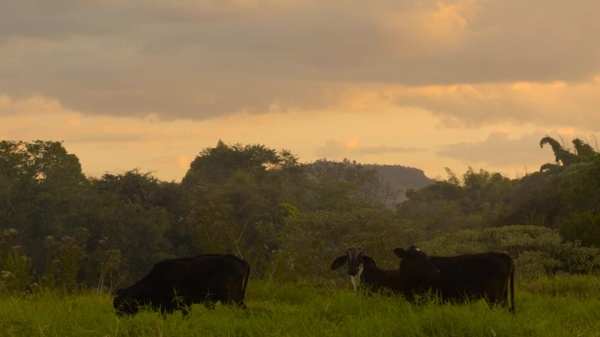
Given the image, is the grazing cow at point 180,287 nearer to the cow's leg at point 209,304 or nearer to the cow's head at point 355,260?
the cow's leg at point 209,304

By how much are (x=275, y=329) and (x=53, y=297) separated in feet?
15.7

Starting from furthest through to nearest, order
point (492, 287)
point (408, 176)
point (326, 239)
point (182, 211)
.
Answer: point (408, 176)
point (182, 211)
point (326, 239)
point (492, 287)

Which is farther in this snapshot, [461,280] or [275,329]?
[461,280]

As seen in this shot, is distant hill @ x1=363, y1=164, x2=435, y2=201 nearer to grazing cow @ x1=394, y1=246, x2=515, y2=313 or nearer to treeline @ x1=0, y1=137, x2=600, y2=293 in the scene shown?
treeline @ x1=0, y1=137, x2=600, y2=293

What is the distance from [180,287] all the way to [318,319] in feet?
6.43

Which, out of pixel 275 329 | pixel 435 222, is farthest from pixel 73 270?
pixel 435 222

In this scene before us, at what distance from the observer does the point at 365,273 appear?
493 inches

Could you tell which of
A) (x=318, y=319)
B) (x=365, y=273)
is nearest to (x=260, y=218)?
(x=365, y=273)

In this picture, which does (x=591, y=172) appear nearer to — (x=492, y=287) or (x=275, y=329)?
(x=492, y=287)

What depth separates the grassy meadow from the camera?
8703 millimetres

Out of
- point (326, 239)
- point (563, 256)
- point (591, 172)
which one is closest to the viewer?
point (563, 256)

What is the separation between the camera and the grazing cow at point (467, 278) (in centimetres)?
1066

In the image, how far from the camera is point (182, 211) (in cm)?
5216

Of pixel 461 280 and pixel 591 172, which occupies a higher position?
pixel 591 172
